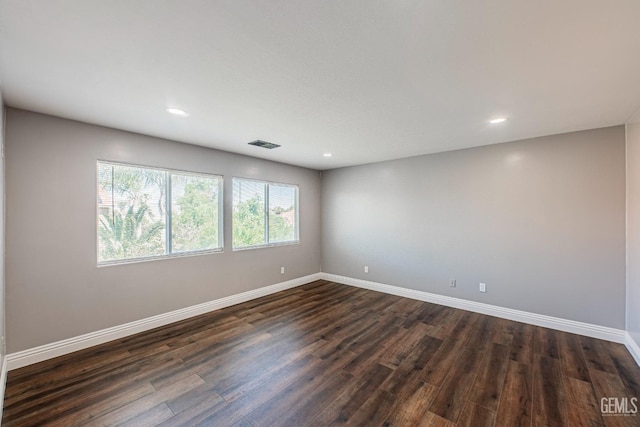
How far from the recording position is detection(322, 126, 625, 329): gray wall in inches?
125

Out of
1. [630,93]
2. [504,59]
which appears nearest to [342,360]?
[504,59]

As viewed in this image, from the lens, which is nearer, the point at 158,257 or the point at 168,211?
the point at 158,257

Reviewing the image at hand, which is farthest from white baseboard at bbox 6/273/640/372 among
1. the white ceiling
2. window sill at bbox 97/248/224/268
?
the white ceiling

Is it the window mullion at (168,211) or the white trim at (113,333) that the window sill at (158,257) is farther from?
the white trim at (113,333)

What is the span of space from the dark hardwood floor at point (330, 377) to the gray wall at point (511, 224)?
0.59 m

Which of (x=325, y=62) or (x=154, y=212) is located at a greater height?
(x=325, y=62)

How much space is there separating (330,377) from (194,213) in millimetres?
2936

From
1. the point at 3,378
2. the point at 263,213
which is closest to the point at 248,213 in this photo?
the point at 263,213

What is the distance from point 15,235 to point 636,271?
6349mm

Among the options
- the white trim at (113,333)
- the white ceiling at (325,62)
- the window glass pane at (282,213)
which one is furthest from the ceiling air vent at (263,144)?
the white trim at (113,333)

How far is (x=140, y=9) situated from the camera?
1.34 m

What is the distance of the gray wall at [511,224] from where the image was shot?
3.16 metres

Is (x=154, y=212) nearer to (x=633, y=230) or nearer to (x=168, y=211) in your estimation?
(x=168, y=211)

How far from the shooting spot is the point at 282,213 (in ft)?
17.4
